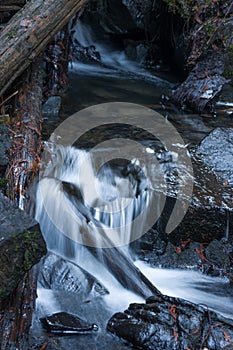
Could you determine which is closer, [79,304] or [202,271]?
[79,304]

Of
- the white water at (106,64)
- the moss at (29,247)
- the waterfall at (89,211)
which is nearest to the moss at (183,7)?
the white water at (106,64)

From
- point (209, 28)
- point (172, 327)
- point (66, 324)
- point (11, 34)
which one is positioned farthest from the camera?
point (209, 28)

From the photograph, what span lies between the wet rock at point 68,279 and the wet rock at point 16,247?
4.13 feet

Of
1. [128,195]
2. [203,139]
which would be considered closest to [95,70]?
[203,139]

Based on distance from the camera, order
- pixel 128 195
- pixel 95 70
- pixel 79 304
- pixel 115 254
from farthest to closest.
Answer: pixel 95 70 → pixel 128 195 → pixel 115 254 → pixel 79 304

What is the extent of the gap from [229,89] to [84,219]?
3.98 metres

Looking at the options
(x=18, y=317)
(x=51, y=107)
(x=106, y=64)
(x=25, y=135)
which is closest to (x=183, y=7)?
(x=106, y=64)

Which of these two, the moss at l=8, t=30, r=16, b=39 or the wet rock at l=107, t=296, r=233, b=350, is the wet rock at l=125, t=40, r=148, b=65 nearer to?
the moss at l=8, t=30, r=16, b=39

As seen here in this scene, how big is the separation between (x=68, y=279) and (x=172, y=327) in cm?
109

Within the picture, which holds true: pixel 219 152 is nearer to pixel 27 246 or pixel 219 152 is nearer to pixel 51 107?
pixel 51 107

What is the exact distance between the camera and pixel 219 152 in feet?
16.1

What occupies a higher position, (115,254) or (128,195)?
→ (128,195)

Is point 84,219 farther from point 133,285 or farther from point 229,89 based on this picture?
point 229,89

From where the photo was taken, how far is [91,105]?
241 inches
